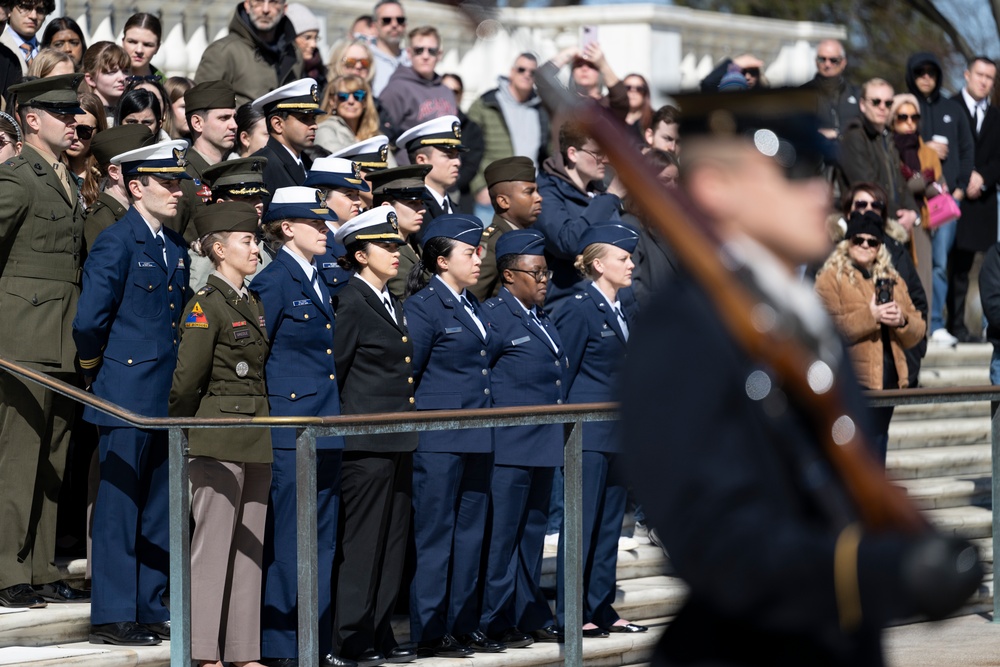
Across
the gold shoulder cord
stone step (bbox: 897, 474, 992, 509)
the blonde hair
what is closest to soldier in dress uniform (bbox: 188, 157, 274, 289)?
the blonde hair

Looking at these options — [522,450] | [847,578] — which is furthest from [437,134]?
[847,578]

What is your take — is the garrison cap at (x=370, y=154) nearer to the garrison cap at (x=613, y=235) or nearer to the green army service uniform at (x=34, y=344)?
the garrison cap at (x=613, y=235)

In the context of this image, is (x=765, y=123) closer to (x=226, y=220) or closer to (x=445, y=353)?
(x=226, y=220)

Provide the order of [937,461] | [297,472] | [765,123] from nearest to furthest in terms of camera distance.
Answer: [765,123], [297,472], [937,461]

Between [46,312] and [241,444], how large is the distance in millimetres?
1029

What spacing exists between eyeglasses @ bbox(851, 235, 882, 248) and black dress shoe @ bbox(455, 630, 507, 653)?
3.49 metres

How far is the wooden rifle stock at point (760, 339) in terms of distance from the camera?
2.11 m

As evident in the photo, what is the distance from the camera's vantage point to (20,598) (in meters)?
6.38

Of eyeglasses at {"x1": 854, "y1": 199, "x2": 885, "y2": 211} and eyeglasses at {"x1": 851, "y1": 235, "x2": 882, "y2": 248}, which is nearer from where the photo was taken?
eyeglasses at {"x1": 851, "y1": 235, "x2": 882, "y2": 248}

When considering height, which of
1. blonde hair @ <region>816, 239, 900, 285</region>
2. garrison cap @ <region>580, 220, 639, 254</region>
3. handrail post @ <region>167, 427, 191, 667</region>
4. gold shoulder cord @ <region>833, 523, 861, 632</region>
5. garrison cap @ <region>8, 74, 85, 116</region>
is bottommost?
handrail post @ <region>167, 427, 191, 667</region>

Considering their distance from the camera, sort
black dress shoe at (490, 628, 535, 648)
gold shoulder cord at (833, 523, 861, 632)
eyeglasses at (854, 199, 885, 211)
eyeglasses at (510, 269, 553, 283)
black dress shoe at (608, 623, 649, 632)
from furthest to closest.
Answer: eyeglasses at (854, 199, 885, 211), eyeglasses at (510, 269, 553, 283), black dress shoe at (608, 623, 649, 632), black dress shoe at (490, 628, 535, 648), gold shoulder cord at (833, 523, 861, 632)

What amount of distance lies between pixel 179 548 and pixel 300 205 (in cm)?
156

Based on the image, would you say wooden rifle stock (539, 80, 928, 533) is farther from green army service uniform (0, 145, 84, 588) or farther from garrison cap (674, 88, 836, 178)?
green army service uniform (0, 145, 84, 588)

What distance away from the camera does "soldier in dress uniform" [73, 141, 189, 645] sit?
629cm
